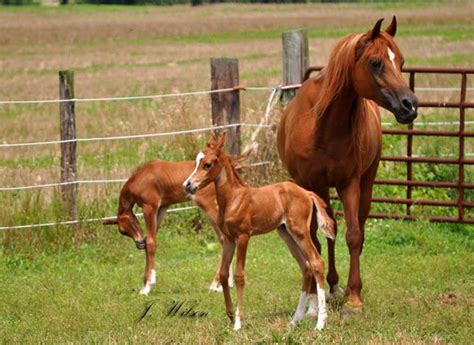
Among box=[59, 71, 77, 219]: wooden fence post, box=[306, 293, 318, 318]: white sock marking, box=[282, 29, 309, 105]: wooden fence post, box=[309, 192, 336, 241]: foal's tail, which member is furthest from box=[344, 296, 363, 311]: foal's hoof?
box=[282, 29, 309, 105]: wooden fence post

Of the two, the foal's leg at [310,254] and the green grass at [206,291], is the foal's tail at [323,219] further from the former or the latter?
the green grass at [206,291]

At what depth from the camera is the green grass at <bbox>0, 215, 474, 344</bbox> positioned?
835 centimetres

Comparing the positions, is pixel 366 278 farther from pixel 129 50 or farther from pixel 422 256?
pixel 129 50

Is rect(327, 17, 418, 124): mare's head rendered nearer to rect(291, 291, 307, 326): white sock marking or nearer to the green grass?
rect(291, 291, 307, 326): white sock marking

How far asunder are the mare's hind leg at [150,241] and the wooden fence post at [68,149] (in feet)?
5.22

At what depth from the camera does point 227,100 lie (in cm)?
1360

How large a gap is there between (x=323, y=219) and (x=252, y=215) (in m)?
0.57

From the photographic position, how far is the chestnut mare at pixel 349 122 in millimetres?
8820

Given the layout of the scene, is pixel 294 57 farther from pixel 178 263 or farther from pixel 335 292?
pixel 335 292

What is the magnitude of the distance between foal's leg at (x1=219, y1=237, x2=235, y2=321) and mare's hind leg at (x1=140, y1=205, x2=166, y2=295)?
197 centimetres

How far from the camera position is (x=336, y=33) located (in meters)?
43.6

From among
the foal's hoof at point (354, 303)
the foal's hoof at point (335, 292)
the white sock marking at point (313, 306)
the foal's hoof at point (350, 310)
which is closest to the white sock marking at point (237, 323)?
the white sock marking at point (313, 306)

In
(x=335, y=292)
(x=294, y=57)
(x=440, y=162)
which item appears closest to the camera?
(x=335, y=292)

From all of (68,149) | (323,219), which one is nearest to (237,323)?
(323,219)
